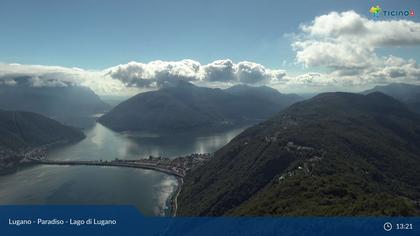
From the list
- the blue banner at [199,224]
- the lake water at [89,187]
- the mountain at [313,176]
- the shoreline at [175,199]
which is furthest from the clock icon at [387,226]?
the lake water at [89,187]

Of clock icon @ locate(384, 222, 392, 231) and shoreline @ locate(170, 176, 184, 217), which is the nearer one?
clock icon @ locate(384, 222, 392, 231)

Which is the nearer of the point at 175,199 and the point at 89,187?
the point at 175,199

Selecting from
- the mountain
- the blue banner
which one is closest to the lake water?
the mountain

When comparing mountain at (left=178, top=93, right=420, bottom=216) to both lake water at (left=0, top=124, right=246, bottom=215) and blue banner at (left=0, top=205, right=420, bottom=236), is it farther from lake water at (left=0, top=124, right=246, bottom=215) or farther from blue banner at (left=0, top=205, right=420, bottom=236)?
lake water at (left=0, top=124, right=246, bottom=215)

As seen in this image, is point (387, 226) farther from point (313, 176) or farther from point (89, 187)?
point (89, 187)

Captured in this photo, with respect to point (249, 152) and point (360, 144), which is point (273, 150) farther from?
point (360, 144)

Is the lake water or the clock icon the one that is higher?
the clock icon

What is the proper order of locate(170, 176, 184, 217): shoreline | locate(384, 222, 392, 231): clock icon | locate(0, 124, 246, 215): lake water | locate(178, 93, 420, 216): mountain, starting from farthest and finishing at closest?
locate(0, 124, 246, 215): lake water, locate(170, 176, 184, 217): shoreline, locate(178, 93, 420, 216): mountain, locate(384, 222, 392, 231): clock icon

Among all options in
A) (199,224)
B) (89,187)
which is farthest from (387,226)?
(89,187)
